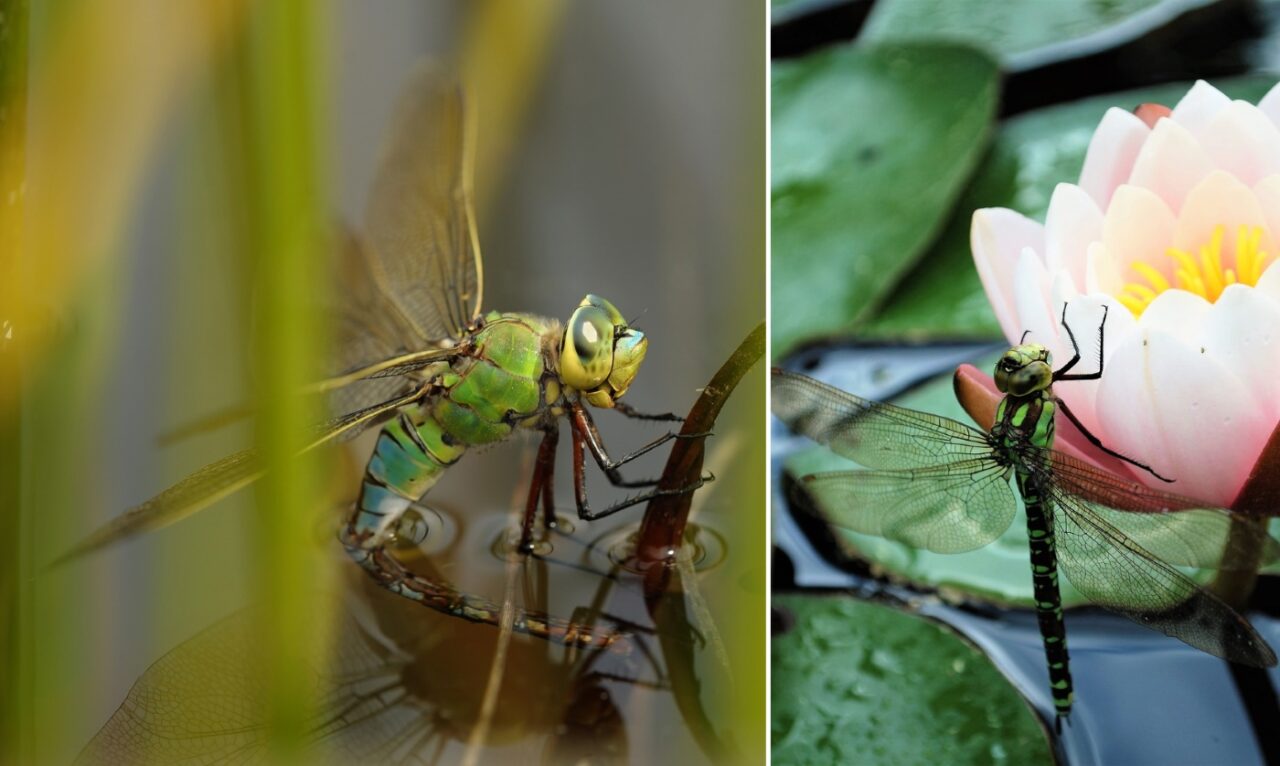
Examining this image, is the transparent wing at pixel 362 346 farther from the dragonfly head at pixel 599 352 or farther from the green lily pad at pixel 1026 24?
the green lily pad at pixel 1026 24

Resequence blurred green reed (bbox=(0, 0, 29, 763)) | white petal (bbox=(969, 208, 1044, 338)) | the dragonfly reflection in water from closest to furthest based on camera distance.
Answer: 1. white petal (bbox=(969, 208, 1044, 338))
2. the dragonfly reflection in water
3. blurred green reed (bbox=(0, 0, 29, 763))

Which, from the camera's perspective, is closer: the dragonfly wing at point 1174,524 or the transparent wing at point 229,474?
the dragonfly wing at point 1174,524

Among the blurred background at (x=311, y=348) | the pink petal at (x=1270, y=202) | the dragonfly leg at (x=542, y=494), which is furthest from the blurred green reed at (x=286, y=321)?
the pink petal at (x=1270, y=202)

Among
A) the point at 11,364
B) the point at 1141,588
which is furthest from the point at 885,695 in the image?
the point at 11,364

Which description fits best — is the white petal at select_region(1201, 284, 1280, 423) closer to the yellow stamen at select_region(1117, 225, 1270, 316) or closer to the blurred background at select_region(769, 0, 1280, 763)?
the yellow stamen at select_region(1117, 225, 1270, 316)

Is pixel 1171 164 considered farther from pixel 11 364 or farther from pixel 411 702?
pixel 11 364

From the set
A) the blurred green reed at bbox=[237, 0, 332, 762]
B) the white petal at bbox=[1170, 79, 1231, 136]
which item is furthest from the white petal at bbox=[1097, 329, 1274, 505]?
the blurred green reed at bbox=[237, 0, 332, 762]
